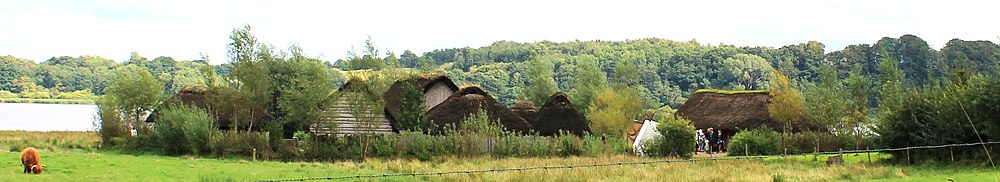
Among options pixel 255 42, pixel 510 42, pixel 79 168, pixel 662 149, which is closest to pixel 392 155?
pixel 255 42

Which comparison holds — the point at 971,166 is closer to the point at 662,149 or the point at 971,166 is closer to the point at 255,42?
the point at 662,149

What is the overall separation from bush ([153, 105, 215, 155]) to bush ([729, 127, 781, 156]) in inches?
707

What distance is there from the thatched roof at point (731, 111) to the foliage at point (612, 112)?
9.35 feet

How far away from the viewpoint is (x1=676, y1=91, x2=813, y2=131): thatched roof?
133 feet

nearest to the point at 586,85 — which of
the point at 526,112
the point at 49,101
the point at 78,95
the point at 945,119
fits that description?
the point at 526,112

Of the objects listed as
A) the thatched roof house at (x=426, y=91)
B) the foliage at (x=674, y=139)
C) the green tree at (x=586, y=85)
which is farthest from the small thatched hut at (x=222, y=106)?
the green tree at (x=586, y=85)

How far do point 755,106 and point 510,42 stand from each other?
351 feet

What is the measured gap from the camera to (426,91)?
1767 inches

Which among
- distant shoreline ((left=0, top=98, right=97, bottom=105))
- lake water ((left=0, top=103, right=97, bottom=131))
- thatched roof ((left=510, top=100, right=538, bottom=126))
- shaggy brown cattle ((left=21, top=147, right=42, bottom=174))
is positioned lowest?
shaggy brown cattle ((left=21, top=147, right=42, bottom=174))

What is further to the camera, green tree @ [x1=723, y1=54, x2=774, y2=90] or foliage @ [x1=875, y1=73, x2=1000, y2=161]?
green tree @ [x1=723, y1=54, x2=774, y2=90]

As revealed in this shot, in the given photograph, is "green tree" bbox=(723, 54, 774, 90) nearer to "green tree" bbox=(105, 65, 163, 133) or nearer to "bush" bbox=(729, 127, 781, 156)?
"bush" bbox=(729, 127, 781, 156)

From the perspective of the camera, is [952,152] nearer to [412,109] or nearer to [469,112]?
[412,109]

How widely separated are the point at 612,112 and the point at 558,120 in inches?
199

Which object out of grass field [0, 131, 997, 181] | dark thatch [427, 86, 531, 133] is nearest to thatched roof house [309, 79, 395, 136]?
dark thatch [427, 86, 531, 133]
